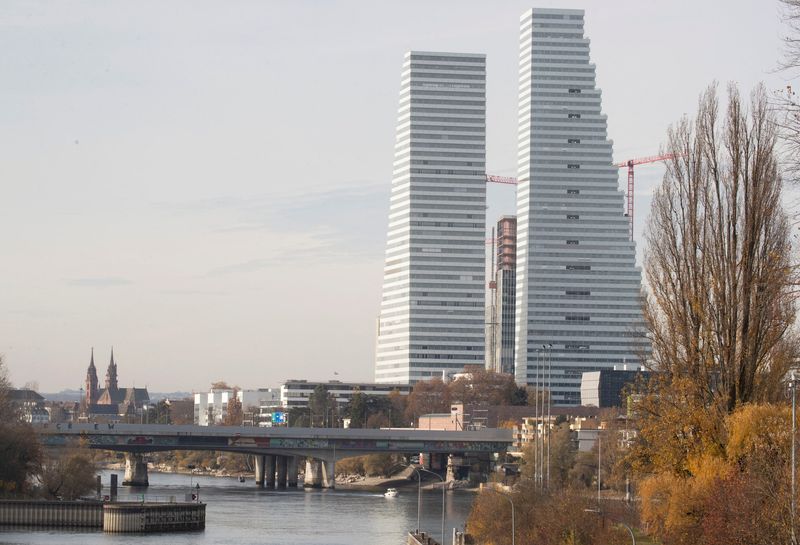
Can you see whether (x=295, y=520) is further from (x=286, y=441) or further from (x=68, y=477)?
(x=286, y=441)

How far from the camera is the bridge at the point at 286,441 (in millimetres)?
178875

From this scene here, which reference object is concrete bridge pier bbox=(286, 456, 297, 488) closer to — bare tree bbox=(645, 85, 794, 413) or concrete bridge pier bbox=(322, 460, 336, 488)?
concrete bridge pier bbox=(322, 460, 336, 488)

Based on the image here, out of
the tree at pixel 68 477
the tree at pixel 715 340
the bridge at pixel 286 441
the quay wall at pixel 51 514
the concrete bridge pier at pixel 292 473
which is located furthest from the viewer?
the concrete bridge pier at pixel 292 473

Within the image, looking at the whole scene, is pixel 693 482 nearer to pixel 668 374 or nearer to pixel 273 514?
pixel 668 374

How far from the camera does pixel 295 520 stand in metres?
120

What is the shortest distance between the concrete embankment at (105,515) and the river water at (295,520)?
186cm

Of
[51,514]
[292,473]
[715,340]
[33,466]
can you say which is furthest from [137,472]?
[715,340]

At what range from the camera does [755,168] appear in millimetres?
56406

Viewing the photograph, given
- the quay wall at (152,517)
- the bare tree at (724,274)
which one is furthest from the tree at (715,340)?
the quay wall at (152,517)

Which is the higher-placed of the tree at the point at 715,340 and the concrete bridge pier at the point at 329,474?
the tree at the point at 715,340

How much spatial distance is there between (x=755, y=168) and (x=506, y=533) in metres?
30.2

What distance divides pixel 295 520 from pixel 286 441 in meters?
68.9

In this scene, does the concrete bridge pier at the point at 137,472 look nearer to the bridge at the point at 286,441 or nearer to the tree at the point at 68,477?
the bridge at the point at 286,441

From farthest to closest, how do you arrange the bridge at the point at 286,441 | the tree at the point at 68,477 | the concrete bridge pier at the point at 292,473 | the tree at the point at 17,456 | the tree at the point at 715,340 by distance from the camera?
1. the concrete bridge pier at the point at 292,473
2. the bridge at the point at 286,441
3. the tree at the point at 68,477
4. the tree at the point at 17,456
5. the tree at the point at 715,340
